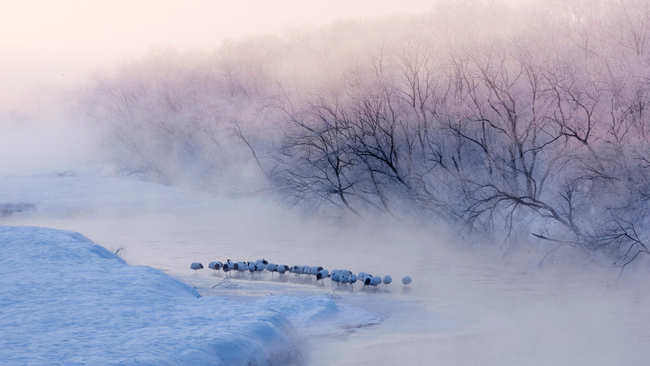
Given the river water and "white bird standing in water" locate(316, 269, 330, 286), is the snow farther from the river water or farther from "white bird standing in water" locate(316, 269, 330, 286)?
"white bird standing in water" locate(316, 269, 330, 286)

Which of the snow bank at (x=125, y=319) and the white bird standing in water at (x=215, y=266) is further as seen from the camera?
the white bird standing in water at (x=215, y=266)

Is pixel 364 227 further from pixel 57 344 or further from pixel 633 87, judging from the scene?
pixel 57 344

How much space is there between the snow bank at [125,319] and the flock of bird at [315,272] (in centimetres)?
217

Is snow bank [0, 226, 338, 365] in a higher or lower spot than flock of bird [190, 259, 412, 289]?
lower

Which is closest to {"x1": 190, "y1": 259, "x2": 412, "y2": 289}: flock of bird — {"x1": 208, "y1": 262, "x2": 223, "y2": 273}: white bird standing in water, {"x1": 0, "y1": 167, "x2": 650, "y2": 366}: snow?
{"x1": 208, "y1": 262, "x2": 223, "y2": 273}: white bird standing in water

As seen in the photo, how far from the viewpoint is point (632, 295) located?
1203 cm

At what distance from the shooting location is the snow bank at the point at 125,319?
5.97 meters

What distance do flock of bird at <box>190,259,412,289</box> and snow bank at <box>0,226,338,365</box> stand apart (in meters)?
2.17

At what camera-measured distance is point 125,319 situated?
A: 23.9 feet

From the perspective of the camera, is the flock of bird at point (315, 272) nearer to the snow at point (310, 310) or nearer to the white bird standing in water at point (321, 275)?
the white bird standing in water at point (321, 275)

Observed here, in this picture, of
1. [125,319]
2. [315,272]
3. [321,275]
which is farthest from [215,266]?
[125,319]

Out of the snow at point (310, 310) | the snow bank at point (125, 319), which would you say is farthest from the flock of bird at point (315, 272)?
the snow bank at point (125, 319)

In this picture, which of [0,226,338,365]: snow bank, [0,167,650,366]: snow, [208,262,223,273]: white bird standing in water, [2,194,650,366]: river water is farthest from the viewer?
[208,262,223,273]: white bird standing in water

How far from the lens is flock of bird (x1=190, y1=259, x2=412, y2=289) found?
42.7 ft
